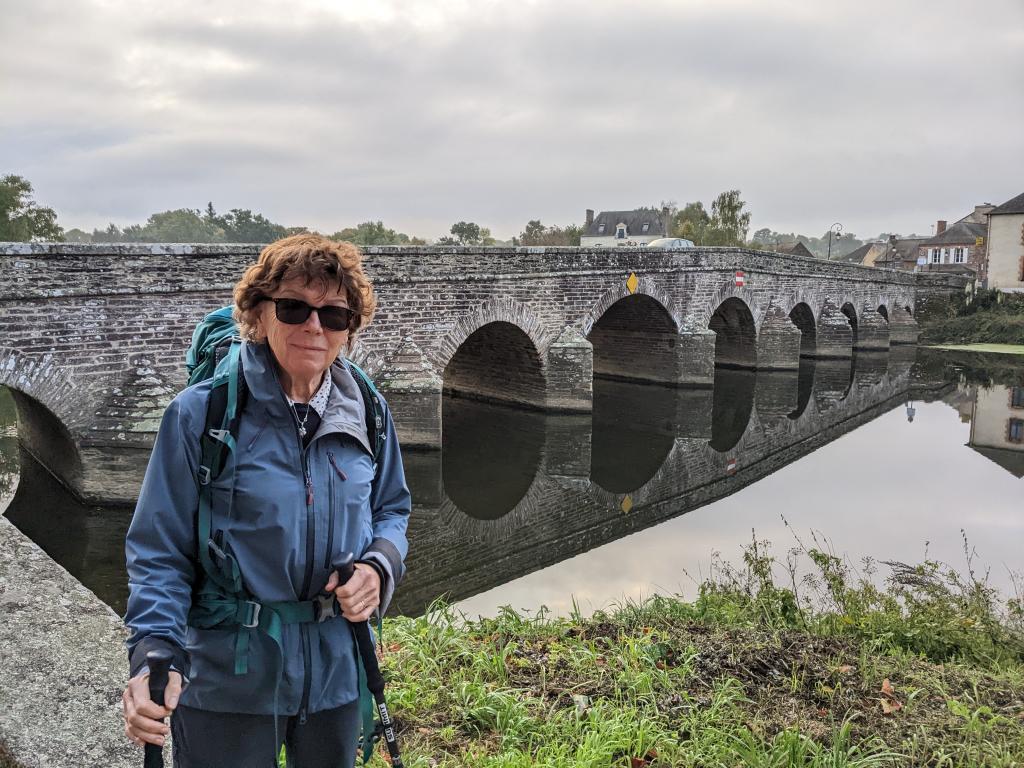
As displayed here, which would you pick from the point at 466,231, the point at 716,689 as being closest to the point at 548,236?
the point at 466,231

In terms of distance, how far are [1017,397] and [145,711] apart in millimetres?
22115

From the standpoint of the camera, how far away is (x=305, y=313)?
1847mm

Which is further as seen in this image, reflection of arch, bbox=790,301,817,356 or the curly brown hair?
reflection of arch, bbox=790,301,817,356

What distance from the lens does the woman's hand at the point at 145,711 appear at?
1.55 metres

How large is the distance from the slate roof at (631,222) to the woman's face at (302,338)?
5280 cm

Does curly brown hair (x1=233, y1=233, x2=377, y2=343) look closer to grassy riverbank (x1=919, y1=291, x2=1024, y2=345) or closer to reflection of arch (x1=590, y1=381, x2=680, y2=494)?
reflection of arch (x1=590, y1=381, x2=680, y2=494)

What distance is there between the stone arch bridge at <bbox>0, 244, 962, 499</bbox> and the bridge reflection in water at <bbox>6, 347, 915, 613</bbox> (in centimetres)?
63

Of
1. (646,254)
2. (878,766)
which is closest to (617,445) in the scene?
(646,254)

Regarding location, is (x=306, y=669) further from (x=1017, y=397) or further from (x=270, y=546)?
(x=1017, y=397)

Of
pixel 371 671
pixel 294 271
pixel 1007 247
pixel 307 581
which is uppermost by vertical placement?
pixel 1007 247

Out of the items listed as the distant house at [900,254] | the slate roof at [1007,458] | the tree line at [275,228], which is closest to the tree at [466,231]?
the tree line at [275,228]

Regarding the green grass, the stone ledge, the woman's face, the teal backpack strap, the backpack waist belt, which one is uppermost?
the woman's face

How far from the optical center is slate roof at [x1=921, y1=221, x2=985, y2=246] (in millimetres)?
48000

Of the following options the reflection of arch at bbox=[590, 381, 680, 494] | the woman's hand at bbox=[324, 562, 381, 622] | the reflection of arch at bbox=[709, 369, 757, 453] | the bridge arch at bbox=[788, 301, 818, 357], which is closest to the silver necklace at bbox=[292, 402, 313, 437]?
the woman's hand at bbox=[324, 562, 381, 622]
